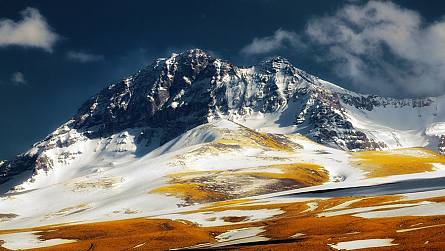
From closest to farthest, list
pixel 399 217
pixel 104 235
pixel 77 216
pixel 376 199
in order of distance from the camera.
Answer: pixel 399 217 → pixel 104 235 → pixel 376 199 → pixel 77 216

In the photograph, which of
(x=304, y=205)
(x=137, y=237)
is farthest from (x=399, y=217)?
(x=304, y=205)

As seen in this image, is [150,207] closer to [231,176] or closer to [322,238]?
[231,176]

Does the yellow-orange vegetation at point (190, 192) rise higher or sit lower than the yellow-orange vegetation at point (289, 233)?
higher

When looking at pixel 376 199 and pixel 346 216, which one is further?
pixel 376 199

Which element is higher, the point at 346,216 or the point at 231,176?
the point at 231,176

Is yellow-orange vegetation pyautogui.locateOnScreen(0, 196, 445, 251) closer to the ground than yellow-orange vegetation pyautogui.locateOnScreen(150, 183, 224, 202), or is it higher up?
closer to the ground

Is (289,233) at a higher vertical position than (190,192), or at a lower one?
lower

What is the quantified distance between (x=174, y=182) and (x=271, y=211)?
85.2 m

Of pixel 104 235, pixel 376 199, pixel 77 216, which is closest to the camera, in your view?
pixel 104 235

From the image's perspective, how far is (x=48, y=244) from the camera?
84.8m

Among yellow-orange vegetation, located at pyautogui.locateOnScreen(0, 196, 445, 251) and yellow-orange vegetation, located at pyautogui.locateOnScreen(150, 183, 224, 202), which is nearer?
yellow-orange vegetation, located at pyautogui.locateOnScreen(0, 196, 445, 251)

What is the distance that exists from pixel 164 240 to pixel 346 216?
25536 mm

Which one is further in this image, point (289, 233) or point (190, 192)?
point (190, 192)

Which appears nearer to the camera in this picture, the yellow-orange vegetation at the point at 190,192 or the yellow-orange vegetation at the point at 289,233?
the yellow-orange vegetation at the point at 289,233
